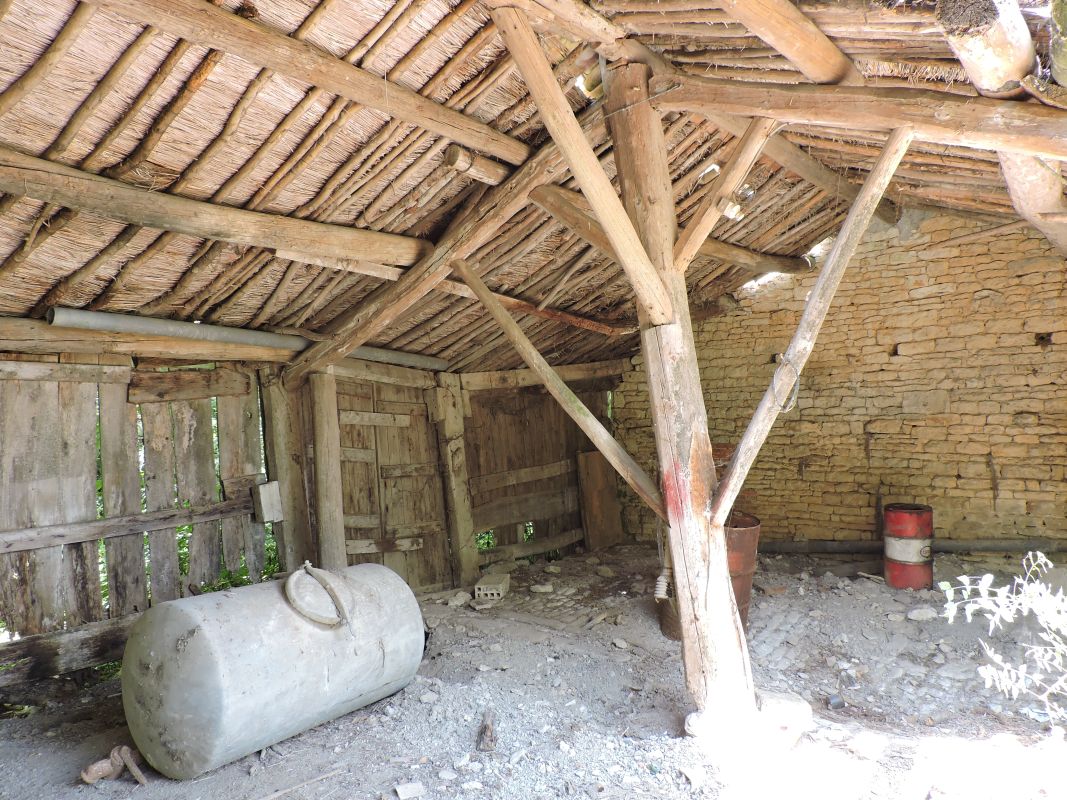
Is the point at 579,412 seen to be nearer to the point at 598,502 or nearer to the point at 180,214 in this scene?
the point at 180,214

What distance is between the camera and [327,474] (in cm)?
563

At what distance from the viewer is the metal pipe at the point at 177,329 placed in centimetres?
426

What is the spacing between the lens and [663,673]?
4.47 m

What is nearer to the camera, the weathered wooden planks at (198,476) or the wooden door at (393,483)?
the weathered wooden planks at (198,476)

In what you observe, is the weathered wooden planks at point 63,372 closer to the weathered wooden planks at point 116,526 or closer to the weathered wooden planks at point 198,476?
the weathered wooden planks at point 198,476

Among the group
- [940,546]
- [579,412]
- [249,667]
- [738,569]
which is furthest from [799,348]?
[940,546]

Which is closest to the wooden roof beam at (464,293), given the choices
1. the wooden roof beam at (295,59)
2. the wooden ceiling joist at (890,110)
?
the wooden roof beam at (295,59)

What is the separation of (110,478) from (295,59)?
3102 mm

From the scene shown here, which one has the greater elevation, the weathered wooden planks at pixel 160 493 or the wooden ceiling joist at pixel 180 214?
the wooden ceiling joist at pixel 180 214

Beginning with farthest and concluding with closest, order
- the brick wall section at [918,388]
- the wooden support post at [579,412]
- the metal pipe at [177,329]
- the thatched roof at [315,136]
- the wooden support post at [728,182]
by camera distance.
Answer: the brick wall section at [918,388] < the metal pipe at [177,329] < the wooden support post at [579,412] < the wooden support post at [728,182] < the thatched roof at [315,136]

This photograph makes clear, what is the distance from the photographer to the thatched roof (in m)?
3.03

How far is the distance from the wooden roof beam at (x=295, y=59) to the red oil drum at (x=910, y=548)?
4.54 meters

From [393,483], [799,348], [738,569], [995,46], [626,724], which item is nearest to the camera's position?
[995,46]

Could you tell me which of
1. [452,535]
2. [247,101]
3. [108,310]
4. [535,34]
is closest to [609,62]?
[535,34]
